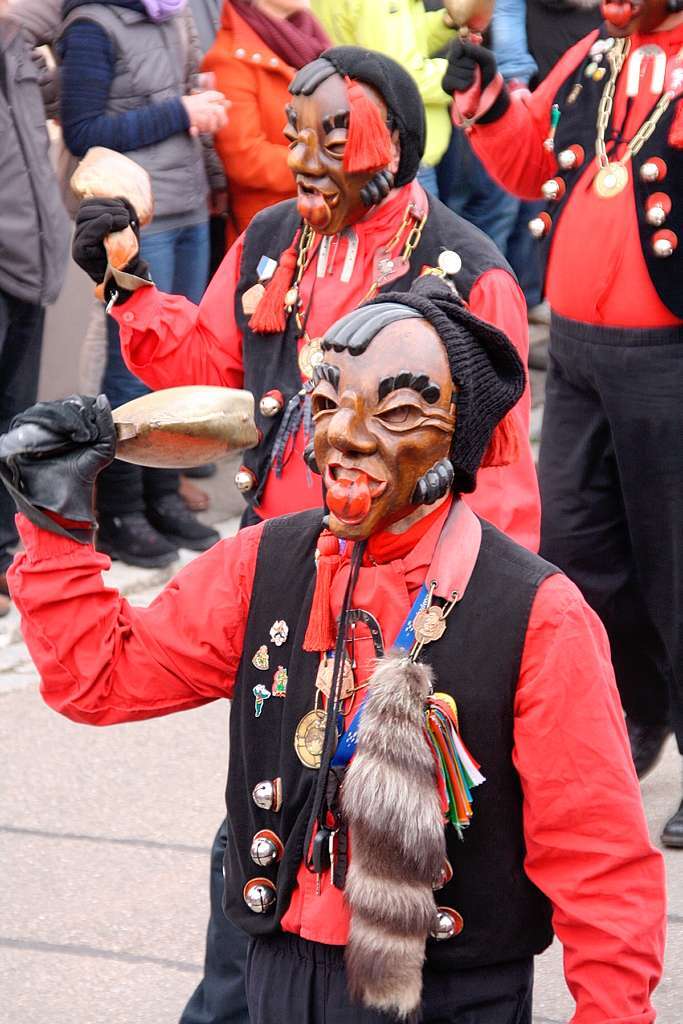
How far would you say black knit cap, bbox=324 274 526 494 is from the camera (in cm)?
228

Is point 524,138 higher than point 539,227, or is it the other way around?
point 524,138

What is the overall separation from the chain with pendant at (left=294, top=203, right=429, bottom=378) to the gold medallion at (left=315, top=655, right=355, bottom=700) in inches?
46.0

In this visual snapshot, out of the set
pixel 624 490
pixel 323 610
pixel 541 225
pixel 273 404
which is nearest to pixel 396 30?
pixel 541 225

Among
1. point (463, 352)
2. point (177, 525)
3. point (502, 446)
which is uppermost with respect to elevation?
point (463, 352)

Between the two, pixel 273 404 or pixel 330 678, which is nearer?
pixel 330 678

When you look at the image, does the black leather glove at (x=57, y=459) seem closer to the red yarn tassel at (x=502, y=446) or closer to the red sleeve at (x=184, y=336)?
the red yarn tassel at (x=502, y=446)

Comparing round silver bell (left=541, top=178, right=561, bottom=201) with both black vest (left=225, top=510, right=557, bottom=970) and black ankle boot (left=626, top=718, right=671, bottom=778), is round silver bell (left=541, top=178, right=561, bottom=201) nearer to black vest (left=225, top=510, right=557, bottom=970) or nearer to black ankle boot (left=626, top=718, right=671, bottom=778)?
black ankle boot (left=626, top=718, right=671, bottom=778)

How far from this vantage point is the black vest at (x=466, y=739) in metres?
2.23

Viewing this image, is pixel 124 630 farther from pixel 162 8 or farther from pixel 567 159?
pixel 162 8

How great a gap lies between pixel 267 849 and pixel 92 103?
3545 mm

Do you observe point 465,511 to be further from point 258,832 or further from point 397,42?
point 397,42

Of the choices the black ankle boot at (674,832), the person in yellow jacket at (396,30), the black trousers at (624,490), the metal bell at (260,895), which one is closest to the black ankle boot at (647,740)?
the black trousers at (624,490)

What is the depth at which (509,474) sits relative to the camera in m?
3.29

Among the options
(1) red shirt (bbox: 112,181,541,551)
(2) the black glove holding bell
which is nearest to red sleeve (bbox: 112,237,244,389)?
(1) red shirt (bbox: 112,181,541,551)
